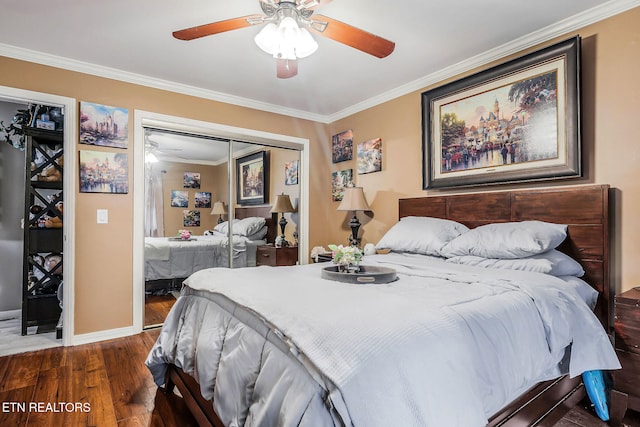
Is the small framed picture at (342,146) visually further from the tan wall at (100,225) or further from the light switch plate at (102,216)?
the light switch plate at (102,216)

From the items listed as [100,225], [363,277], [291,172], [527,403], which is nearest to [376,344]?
[363,277]

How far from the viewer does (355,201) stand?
152 inches

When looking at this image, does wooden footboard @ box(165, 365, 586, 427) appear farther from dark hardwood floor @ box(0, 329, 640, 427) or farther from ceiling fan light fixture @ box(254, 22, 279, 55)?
ceiling fan light fixture @ box(254, 22, 279, 55)

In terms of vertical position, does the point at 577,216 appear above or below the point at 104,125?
below

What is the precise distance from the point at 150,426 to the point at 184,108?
289cm

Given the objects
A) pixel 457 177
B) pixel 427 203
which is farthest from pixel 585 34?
pixel 427 203

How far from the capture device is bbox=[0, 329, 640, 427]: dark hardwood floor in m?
1.86

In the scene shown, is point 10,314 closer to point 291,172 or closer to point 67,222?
point 67,222

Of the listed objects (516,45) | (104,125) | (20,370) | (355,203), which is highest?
(516,45)

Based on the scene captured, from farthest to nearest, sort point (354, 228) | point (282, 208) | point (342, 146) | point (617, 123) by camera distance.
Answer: point (342, 146) → point (282, 208) → point (354, 228) → point (617, 123)

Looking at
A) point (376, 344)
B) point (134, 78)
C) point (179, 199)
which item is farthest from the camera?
point (179, 199)

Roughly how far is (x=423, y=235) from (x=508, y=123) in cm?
109

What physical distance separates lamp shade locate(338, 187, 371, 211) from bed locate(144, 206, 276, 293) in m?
0.93

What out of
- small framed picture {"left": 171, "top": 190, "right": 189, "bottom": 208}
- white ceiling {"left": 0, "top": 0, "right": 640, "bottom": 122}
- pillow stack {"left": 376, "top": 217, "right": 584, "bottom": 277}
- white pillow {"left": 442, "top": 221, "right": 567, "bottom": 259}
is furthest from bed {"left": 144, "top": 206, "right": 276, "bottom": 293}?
white pillow {"left": 442, "top": 221, "right": 567, "bottom": 259}
